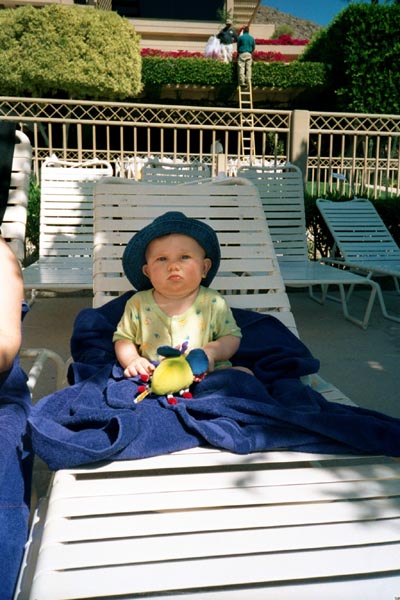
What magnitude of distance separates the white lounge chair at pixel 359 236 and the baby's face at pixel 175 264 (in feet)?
11.8

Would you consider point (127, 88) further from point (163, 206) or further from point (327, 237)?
point (163, 206)

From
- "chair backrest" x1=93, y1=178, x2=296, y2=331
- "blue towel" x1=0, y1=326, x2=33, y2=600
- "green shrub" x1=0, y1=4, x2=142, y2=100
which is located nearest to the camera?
"blue towel" x1=0, y1=326, x2=33, y2=600

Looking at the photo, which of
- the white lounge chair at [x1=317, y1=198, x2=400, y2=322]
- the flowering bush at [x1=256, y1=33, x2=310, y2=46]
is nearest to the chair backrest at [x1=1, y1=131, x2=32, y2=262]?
the white lounge chair at [x1=317, y1=198, x2=400, y2=322]

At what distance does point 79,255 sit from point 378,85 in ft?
46.5

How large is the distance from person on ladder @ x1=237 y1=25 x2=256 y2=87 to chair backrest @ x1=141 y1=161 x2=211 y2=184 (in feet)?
40.6

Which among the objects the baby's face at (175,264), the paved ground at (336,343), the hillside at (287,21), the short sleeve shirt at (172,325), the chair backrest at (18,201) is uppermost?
the hillside at (287,21)

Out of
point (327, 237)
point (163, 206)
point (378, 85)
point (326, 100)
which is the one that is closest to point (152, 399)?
point (163, 206)

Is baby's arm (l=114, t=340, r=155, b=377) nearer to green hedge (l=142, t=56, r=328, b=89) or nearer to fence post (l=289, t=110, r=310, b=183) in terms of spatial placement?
fence post (l=289, t=110, r=310, b=183)

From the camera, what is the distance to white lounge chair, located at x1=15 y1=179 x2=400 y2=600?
1232 mm

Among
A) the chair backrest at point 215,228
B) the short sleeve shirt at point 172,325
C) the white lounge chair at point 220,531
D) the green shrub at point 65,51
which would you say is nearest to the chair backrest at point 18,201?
the chair backrest at point 215,228

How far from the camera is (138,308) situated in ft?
8.03

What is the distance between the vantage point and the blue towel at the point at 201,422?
A: 1716mm

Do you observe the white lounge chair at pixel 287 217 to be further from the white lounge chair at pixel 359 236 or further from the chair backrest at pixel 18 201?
the chair backrest at pixel 18 201

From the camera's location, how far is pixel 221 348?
2.38 m
